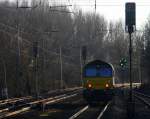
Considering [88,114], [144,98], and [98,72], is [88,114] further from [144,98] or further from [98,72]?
[144,98]

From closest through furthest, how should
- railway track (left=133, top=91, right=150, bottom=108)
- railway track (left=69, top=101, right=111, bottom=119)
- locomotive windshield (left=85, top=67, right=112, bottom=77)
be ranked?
railway track (left=69, top=101, right=111, bottom=119) < locomotive windshield (left=85, top=67, right=112, bottom=77) < railway track (left=133, top=91, right=150, bottom=108)

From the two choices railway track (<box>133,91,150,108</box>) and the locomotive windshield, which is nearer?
the locomotive windshield

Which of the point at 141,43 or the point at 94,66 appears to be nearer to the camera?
the point at 94,66

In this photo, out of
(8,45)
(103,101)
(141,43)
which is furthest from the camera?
(141,43)

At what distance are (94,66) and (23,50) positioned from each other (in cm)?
4243

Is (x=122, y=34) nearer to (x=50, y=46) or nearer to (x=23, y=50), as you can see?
(x=50, y=46)

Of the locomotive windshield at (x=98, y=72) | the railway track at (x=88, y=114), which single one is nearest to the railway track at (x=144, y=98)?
the locomotive windshield at (x=98, y=72)

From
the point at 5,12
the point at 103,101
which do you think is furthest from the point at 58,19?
the point at 103,101

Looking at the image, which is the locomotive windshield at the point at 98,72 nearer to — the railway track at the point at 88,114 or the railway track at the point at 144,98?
the railway track at the point at 144,98

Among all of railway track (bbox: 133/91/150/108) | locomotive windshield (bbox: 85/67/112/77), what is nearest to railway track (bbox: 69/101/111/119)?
railway track (bbox: 133/91/150/108)

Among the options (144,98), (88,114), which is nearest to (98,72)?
(88,114)

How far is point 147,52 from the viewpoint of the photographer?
78625 mm

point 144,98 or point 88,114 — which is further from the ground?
point 88,114

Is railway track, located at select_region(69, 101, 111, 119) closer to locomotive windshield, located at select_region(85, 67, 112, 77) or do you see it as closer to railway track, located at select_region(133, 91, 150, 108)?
railway track, located at select_region(133, 91, 150, 108)
